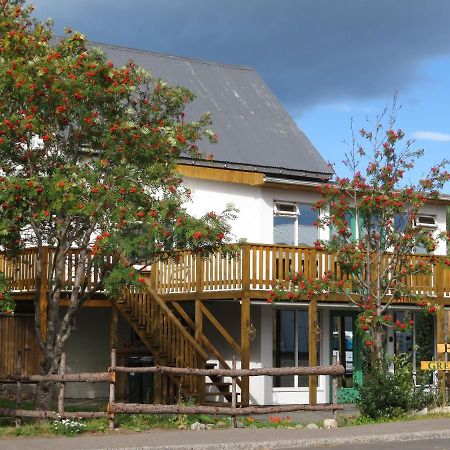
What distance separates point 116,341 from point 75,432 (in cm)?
970

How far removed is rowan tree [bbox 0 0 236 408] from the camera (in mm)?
19750

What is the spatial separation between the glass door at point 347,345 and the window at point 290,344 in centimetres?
128

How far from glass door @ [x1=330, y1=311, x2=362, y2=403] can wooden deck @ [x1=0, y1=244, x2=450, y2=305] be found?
8.64ft

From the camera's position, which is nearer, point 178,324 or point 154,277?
point 178,324

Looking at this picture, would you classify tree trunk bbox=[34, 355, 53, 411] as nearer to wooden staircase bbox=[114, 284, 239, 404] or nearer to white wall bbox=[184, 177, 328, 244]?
wooden staircase bbox=[114, 284, 239, 404]

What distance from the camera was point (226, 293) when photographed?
2705 centimetres

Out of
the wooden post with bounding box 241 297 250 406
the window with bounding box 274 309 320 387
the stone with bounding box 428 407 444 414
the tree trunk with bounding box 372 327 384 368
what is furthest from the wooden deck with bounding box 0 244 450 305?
the stone with bounding box 428 407 444 414

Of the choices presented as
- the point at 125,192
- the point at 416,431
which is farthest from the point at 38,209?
the point at 416,431

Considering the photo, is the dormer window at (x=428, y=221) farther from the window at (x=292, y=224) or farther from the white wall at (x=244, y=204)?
the white wall at (x=244, y=204)

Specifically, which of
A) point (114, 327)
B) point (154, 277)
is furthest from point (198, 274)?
point (114, 327)

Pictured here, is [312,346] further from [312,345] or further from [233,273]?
[233,273]

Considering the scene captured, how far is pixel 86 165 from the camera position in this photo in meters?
20.5

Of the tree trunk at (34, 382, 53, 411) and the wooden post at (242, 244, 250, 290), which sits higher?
the wooden post at (242, 244, 250, 290)

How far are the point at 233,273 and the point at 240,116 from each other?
917 cm
